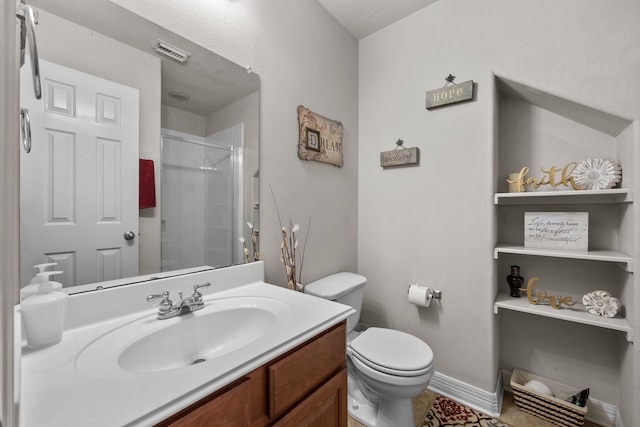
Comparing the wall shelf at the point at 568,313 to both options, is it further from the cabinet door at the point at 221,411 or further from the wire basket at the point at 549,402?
the cabinet door at the point at 221,411

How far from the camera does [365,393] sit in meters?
1.52

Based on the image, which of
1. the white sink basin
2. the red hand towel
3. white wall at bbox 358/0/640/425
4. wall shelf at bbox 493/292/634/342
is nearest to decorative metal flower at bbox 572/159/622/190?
white wall at bbox 358/0/640/425

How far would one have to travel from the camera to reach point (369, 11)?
1.84 meters

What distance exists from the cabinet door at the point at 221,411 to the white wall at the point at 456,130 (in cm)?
147

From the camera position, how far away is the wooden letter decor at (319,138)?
1.64 metres

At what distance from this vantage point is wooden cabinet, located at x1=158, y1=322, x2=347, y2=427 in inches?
23.5

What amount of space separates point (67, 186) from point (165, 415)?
0.76 metres

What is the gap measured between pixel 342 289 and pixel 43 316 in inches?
48.4

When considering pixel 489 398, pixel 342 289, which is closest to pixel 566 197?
pixel 489 398

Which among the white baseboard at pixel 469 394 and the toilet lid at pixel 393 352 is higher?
the toilet lid at pixel 393 352

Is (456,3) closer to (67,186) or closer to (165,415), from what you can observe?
(67,186)

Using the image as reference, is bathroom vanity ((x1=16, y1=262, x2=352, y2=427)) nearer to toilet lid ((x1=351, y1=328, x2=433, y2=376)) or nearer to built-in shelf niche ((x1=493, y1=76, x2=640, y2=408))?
toilet lid ((x1=351, y1=328, x2=433, y2=376))

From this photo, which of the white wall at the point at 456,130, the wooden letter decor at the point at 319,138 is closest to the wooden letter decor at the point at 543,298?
the white wall at the point at 456,130

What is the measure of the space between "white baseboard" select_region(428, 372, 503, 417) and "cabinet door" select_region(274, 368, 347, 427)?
106cm
